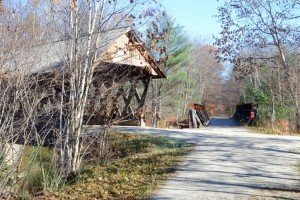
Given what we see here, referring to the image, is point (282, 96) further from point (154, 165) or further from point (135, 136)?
point (154, 165)

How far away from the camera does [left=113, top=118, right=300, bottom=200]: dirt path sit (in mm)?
6423

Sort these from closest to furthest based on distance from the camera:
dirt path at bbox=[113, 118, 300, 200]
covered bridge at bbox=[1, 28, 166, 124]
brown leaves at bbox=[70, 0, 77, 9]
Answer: covered bridge at bbox=[1, 28, 166, 124] → dirt path at bbox=[113, 118, 300, 200] → brown leaves at bbox=[70, 0, 77, 9]

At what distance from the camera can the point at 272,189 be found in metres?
6.70

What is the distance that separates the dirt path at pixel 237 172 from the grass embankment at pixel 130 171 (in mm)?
341

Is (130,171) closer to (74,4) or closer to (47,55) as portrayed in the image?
(47,55)

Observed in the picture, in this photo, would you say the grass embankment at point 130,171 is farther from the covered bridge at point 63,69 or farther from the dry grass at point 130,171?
the covered bridge at point 63,69

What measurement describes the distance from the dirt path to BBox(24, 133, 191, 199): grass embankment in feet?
1.12

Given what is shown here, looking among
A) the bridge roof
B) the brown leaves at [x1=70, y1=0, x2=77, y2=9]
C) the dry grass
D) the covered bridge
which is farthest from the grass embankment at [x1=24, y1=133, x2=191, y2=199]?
the brown leaves at [x1=70, y1=0, x2=77, y2=9]

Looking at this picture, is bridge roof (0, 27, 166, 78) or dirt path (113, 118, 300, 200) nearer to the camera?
bridge roof (0, 27, 166, 78)

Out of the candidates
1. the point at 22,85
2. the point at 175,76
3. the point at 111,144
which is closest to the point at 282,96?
the point at 175,76

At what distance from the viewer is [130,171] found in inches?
316

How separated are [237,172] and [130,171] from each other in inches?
83.5

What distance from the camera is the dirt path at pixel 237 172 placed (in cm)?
642

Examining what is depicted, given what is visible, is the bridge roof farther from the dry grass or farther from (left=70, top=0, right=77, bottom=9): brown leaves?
the dry grass
